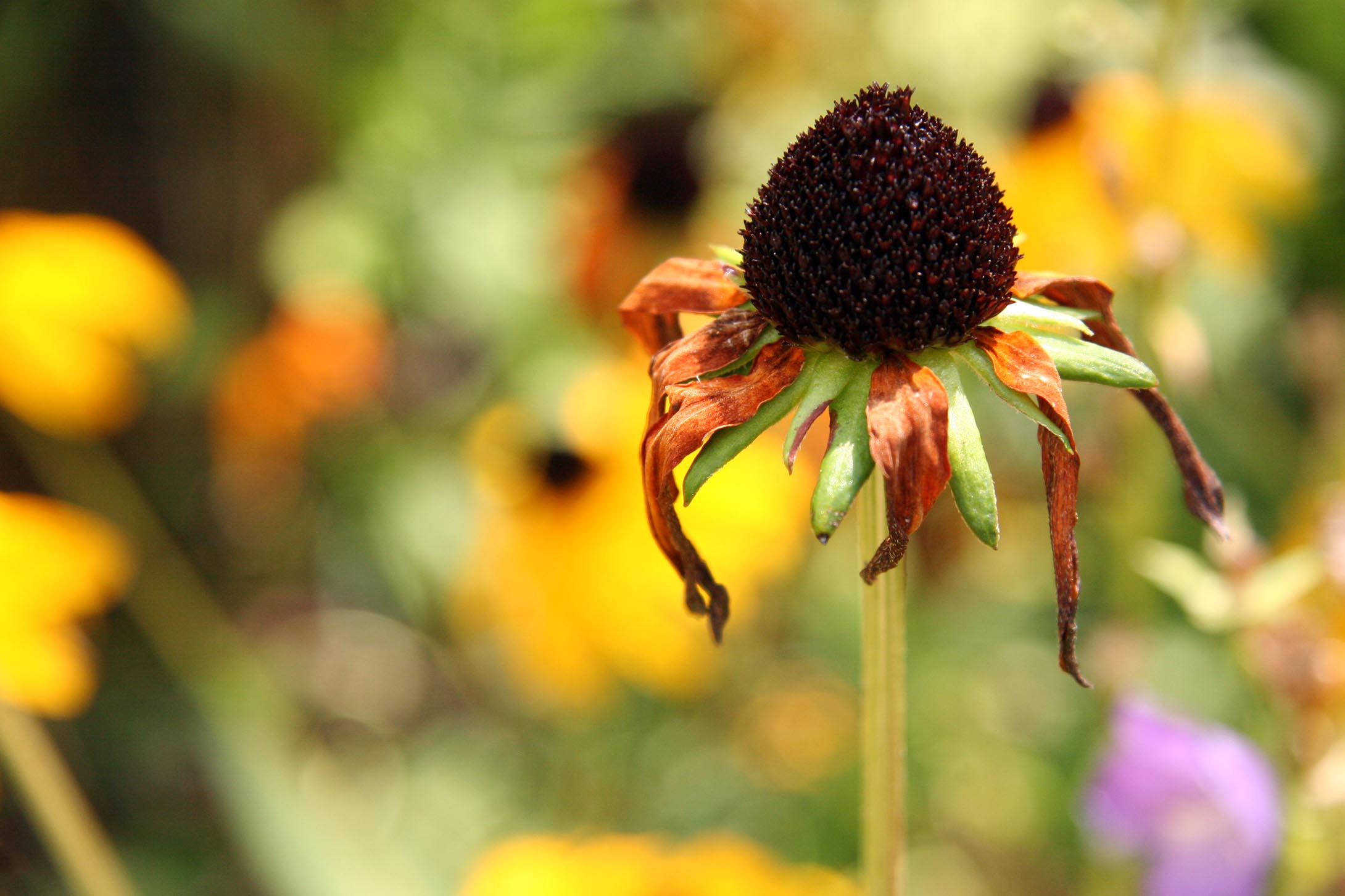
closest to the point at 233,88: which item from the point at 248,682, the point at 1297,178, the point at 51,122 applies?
the point at 51,122

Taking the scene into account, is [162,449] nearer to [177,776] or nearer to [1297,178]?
[177,776]

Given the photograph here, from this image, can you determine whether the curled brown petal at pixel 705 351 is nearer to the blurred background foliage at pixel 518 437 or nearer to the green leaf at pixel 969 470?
the green leaf at pixel 969 470

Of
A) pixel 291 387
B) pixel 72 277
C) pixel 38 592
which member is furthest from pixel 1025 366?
pixel 291 387

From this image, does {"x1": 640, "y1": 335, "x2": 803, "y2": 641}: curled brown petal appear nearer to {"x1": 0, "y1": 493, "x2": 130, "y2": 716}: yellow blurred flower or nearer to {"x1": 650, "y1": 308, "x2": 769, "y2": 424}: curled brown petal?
{"x1": 650, "y1": 308, "x2": 769, "y2": 424}: curled brown petal

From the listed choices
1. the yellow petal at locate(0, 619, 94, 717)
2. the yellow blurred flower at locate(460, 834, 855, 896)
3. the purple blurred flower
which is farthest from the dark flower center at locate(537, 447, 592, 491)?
the purple blurred flower

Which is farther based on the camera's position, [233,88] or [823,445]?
[233,88]

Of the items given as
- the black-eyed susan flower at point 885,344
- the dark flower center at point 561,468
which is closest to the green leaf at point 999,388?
the black-eyed susan flower at point 885,344
